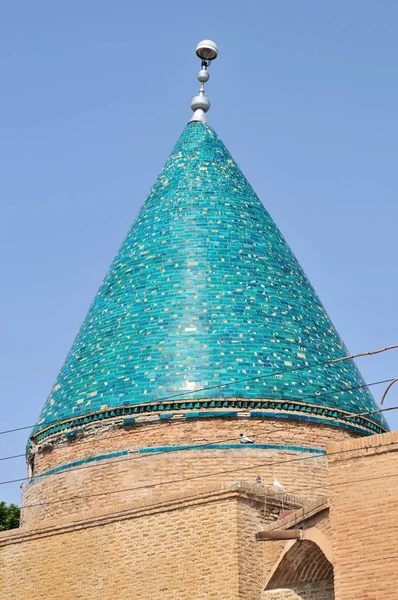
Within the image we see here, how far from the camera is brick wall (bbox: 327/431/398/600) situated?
8227 millimetres

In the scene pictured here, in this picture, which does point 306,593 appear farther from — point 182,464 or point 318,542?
point 182,464

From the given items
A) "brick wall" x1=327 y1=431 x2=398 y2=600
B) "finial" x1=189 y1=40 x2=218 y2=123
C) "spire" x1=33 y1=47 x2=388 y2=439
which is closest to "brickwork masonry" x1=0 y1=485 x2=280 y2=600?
"brick wall" x1=327 y1=431 x2=398 y2=600

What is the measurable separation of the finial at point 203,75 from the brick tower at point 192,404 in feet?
4.19

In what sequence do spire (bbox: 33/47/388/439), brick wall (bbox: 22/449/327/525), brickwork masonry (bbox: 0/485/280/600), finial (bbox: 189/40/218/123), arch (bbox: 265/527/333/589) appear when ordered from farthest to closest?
1. finial (bbox: 189/40/218/123)
2. spire (bbox: 33/47/388/439)
3. brick wall (bbox: 22/449/327/525)
4. brickwork masonry (bbox: 0/485/280/600)
5. arch (bbox: 265/527/333/589)

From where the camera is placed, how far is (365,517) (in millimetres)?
8430

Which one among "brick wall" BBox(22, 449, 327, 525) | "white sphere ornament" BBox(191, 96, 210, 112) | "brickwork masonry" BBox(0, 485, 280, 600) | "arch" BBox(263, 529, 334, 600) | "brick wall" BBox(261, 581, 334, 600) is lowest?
"brick wall" BBox(261, 581, 334, 600)

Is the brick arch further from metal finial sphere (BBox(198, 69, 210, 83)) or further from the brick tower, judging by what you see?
metal finial sphere (BBox(198, 69, 210, 83))

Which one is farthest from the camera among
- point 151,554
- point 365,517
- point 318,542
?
point 151,554

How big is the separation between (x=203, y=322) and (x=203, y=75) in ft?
12.6

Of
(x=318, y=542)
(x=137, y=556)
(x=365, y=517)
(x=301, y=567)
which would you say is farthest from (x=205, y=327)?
(x=365, y=517)

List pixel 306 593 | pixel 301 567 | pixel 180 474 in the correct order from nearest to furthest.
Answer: pixel 306 593 < pixel 301 567 < pixel 180 474

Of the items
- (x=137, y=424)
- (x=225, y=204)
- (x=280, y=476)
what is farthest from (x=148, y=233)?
(x=280, y=476)

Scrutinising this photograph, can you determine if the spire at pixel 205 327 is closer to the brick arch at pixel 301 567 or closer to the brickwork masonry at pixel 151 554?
the brickwork masonry at pixel 151 554

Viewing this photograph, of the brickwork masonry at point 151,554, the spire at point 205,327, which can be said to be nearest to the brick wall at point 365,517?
the brickwork masonry at point 151,554
